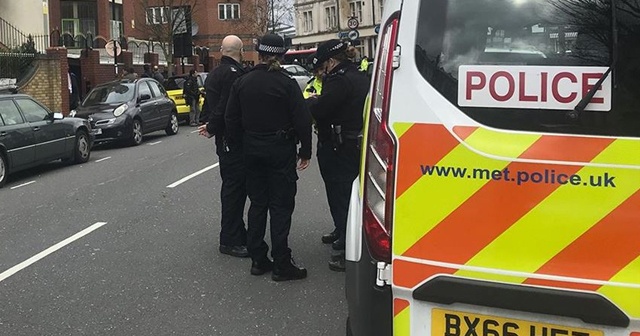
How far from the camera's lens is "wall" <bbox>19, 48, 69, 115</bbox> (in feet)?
70.1

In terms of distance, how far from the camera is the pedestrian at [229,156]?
588cm

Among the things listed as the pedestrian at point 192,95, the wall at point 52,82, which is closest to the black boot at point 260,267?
the pedestrian at point 192,95

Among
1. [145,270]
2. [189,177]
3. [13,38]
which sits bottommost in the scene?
[145,270]

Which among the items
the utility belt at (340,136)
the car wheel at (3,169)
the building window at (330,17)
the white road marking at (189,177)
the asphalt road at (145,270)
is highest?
the building window at (330,17)

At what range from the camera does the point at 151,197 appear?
903cm

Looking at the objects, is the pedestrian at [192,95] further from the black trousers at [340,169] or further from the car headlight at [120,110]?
the black trousers at [340,169]

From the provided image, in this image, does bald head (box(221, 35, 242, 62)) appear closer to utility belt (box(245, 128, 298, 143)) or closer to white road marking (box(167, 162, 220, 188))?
utility belt (box(245, 128, 298, 143))

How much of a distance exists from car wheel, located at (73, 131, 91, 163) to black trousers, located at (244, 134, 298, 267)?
850 cm

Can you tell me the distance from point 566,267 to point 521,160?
401mm

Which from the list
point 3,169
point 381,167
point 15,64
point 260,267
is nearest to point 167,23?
point 15,64

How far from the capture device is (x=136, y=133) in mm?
16047

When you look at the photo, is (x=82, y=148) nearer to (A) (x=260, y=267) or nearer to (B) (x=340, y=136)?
(A) (x=260, y=267)

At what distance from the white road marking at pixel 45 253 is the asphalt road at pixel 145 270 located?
0.02 m

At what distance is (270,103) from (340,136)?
2.47 feet
